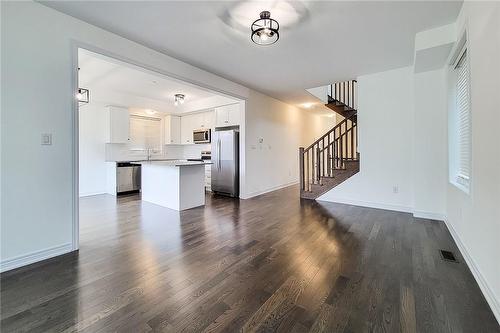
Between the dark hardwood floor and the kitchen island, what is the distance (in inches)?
42.7

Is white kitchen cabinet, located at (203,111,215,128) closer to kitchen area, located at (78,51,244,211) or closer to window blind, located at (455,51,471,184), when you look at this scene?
kitchen area, located at (78,51,244,211)

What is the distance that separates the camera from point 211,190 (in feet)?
21.0

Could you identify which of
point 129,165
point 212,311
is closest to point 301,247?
point 212,311

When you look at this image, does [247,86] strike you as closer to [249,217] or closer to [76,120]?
[249,217]

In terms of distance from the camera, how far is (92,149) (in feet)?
20.0

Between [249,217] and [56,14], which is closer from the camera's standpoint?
[56,14]

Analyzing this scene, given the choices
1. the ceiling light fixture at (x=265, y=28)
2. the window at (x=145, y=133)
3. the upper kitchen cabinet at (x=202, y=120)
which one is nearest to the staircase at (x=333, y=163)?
the ceiling light fixture at (x=265, y=28)

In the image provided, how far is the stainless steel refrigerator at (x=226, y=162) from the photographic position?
5645 mm

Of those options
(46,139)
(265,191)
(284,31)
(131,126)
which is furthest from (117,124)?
(284,31)

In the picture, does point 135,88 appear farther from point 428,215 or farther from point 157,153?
point 428,215

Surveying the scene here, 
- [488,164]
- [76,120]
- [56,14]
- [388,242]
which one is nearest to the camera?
[488,164]

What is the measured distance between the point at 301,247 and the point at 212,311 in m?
1.37

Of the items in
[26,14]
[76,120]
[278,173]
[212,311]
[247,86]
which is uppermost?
[247,86]

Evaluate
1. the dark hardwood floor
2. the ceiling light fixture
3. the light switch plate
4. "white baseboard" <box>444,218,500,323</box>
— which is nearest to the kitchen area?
the dark hardwood floor
